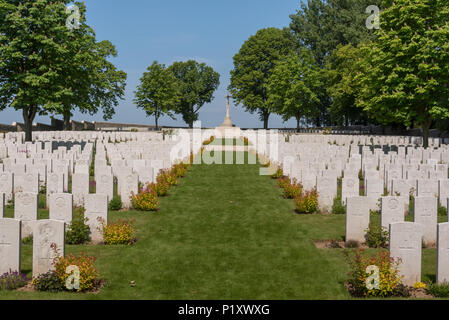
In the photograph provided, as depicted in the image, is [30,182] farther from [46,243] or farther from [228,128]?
[228,128]

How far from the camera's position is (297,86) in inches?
2291

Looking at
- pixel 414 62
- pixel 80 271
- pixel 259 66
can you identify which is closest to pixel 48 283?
pixel 80 271

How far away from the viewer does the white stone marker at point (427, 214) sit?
9.08 m

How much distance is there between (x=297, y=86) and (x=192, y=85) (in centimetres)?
3371

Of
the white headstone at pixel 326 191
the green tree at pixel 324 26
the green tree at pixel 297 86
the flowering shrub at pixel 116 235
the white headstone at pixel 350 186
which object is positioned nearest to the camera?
the flowering shrub at pixel 116 235

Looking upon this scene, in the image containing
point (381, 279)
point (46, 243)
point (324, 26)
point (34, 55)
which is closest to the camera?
point (381, 279)

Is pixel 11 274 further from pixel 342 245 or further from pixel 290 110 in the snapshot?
pixel 290 110

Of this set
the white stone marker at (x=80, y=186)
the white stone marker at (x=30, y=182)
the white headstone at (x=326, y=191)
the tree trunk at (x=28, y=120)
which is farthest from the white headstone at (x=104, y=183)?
the tree trunk at (x=28, y=120)

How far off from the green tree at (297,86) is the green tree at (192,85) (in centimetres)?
2717

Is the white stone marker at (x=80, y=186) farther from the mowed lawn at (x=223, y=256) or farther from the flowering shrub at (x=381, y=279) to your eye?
the flowering shrub at (x=381, y=279)

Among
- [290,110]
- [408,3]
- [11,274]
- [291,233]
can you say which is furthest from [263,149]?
[290,110]

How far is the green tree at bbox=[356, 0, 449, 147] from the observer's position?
28484mm
